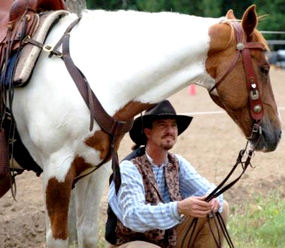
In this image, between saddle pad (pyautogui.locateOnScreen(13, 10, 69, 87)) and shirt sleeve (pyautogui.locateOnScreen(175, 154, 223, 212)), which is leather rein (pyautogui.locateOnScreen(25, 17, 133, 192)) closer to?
saddle pad (pyautogui.locateOnScreen(13, 10, 69, 87))

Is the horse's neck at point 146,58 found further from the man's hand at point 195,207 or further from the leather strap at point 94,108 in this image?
the man's hand at point 195,207

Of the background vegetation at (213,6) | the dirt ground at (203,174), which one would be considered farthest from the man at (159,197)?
the background vegetation at (213,6)

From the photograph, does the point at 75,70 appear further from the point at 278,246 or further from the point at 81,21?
the point at 278,246

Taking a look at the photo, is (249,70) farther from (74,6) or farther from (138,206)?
(74,6)

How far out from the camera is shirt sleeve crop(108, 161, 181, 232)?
4.09 metres

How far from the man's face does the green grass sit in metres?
1.26

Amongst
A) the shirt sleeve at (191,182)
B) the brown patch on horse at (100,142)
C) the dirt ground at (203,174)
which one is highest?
the brown patch on horse at (100,142)

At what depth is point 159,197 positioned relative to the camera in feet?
14.3

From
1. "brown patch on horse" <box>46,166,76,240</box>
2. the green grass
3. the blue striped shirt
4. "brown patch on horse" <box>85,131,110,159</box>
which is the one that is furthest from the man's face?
the green grass

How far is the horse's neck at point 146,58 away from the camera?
391 centimetres

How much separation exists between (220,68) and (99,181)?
0.94 metres

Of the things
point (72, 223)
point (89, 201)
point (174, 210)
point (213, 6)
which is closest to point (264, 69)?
point (174, 210)

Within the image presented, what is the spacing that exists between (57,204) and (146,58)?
0.84 m

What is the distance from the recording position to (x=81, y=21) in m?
4.12
